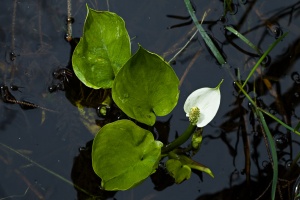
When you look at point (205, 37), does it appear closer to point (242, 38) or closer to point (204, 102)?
point (242, 38)

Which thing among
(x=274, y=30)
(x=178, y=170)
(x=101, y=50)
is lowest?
(x=178, y=170)

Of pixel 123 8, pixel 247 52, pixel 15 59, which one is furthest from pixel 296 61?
pixel 15 59

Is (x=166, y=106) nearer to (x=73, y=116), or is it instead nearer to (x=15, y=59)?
(x=73, y=116)

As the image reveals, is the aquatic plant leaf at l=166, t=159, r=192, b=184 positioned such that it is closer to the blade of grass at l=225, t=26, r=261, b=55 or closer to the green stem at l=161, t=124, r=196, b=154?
the green stem at l=161, t=124, r=196, b=154

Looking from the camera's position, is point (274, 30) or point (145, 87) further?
point (274, 30)

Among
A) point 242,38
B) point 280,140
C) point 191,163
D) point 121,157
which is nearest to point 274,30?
point 242,38

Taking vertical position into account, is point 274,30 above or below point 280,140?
above

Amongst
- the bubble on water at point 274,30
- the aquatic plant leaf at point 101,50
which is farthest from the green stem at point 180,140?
the bubble on water at point 274,30
